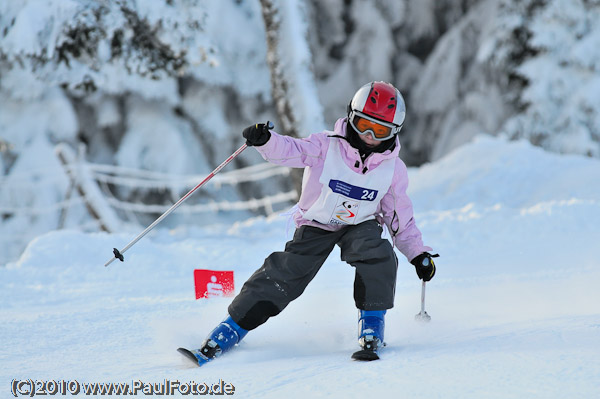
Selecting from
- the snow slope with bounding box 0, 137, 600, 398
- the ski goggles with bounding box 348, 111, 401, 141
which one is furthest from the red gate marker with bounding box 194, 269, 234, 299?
the ski goggles with bounding box 348, 111, 401, 141

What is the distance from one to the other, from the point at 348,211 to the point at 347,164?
221mm

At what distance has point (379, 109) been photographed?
307 cm

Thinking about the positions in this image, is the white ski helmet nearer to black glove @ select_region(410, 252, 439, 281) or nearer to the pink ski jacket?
the pink ski jacket

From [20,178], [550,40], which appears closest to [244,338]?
[20,178]

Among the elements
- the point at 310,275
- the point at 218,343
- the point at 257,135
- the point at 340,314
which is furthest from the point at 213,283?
the point at 257,135

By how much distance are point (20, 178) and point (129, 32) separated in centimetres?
365

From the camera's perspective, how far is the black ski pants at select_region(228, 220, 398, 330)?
309cm

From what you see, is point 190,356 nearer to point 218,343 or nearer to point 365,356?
point 218,343

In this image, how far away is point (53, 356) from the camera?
3.11 m

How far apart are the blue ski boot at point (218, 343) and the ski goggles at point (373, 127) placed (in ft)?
3.37

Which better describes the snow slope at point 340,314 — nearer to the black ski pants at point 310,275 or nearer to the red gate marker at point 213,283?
the red gate marker at point 213,283

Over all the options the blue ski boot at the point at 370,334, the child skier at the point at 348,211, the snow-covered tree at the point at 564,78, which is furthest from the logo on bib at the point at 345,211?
the snow-covered tree at the point at 564,78

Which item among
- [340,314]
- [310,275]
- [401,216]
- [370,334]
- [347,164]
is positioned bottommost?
[370,334]

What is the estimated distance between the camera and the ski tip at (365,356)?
2762 millimetres
